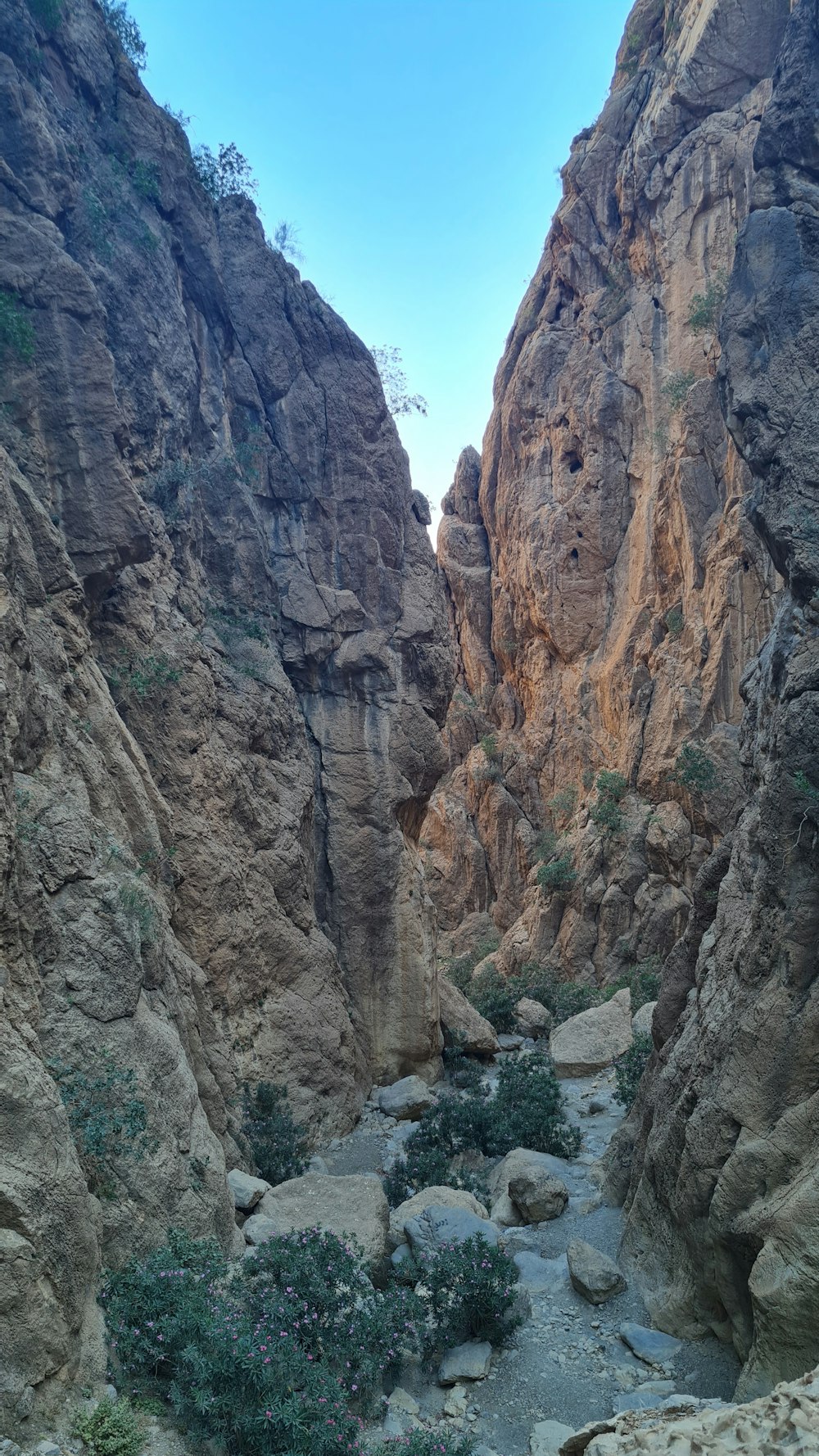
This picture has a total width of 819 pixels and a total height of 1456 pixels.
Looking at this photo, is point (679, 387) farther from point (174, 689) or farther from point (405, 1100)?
point (405, 1100)

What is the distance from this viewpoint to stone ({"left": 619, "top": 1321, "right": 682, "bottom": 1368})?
24.9 ft

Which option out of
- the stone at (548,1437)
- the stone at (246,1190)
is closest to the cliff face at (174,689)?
the stone at (246,1190)

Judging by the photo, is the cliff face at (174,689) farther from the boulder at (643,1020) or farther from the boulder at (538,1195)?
the boulder at (643,1020)

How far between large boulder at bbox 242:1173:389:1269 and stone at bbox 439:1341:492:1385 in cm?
120

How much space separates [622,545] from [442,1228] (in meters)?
24.8

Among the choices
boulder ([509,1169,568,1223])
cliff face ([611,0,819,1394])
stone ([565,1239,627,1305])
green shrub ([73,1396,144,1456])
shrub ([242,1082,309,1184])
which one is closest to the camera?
green shrub ([73,1396,144,1456])

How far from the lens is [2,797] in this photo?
22.5ft

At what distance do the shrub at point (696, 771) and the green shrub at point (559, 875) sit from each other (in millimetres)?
5799

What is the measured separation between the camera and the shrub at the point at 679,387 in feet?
85.8

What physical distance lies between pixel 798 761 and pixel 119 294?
42.5ft

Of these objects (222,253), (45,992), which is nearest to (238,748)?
(45,992)

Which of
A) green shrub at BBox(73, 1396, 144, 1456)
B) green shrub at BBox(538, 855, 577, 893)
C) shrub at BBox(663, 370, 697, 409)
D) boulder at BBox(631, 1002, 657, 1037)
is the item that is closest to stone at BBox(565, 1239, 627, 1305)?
green shrub at BBox(73, 1396, 144, 1456)

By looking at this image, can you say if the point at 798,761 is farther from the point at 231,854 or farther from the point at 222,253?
the point at 222,253

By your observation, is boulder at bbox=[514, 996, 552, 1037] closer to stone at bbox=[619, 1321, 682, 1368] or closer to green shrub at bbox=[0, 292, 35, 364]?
stone at bbox=[619, 1321, 682, 1368]
